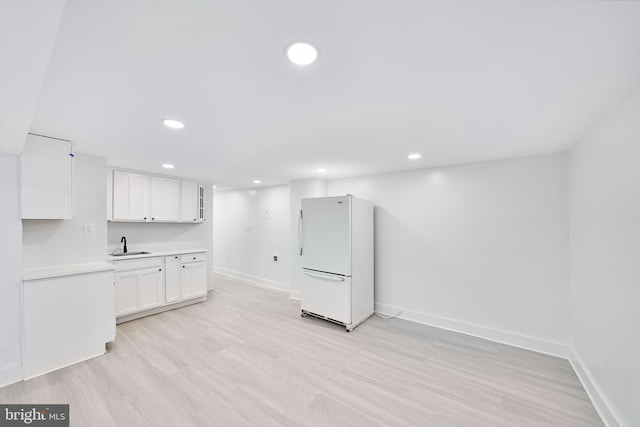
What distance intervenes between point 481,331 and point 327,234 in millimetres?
2300

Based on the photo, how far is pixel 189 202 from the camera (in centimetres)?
441

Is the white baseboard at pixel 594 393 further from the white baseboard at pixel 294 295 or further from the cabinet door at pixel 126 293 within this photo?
the cabinet door at pixel 126 293

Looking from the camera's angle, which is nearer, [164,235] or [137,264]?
[137,264]

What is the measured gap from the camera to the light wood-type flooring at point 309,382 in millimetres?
1791

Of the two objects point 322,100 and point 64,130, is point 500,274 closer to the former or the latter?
point 322,100

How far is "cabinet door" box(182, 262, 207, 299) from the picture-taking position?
4.02 meters

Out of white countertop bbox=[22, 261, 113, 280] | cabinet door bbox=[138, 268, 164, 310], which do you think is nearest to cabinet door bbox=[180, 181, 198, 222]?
cabinet door bbox=[138, 268, 164, 310]

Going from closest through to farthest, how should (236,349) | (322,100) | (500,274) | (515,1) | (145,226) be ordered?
(515,1) < (322,100) < (236,349) < (500,274) < (145,226)

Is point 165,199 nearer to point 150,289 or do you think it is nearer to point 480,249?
point 150,289

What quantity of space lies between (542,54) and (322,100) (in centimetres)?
108

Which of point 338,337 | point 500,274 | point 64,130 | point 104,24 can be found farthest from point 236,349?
point 500,274

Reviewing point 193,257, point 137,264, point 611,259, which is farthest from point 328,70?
point 193,257

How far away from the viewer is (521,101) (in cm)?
154

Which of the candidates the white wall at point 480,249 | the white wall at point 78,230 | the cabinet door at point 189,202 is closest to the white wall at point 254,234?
the cabinet door at point 189,202
